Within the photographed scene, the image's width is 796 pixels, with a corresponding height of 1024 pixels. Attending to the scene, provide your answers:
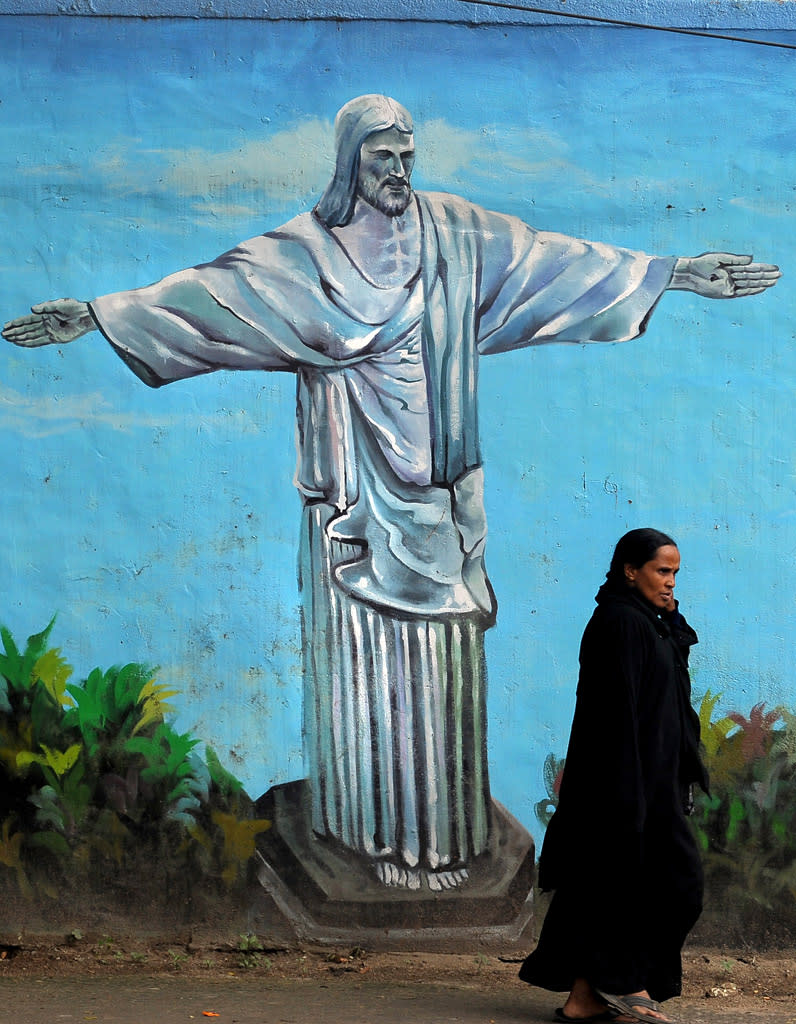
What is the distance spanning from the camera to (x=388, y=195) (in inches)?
193

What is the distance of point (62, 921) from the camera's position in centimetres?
479

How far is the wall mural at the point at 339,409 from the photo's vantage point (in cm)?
480

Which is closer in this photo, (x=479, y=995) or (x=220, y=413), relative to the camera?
(x=479, y=995)

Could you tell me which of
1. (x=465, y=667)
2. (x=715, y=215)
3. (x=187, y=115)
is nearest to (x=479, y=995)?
(x=465, y=667)

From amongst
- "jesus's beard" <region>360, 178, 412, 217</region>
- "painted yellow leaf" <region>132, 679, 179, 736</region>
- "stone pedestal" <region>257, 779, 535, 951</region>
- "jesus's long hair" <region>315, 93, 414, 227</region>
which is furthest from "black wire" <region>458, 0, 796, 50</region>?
"stone pedestal" <region>257, 779, 535, 951</region>

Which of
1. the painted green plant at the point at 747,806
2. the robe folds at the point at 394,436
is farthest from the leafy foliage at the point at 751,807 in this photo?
the robe folds at the point at 394,436

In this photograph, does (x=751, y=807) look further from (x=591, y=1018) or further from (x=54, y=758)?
(x=54, y=758)

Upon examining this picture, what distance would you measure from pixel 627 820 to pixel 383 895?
1.35m

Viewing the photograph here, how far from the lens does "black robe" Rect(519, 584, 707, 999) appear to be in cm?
389

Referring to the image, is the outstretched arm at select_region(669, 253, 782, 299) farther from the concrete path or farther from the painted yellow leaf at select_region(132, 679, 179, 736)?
the concrete path

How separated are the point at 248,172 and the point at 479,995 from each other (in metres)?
3.32

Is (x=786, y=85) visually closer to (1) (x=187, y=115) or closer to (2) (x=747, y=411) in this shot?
(2) (x=747, y=411)

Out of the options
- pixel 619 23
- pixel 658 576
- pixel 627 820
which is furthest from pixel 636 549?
pixel 619 23

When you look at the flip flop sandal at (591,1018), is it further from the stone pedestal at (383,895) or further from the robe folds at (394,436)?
the robe folds at (394,436)
